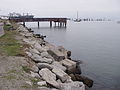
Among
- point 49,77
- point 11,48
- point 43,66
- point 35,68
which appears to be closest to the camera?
point 49,77

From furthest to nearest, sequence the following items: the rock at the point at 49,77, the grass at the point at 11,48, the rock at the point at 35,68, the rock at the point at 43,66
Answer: the grass at the point at 11,48 → the rock at the point at 43,66 → the rock at the point at 35,68 → the rock at the point at 49,77

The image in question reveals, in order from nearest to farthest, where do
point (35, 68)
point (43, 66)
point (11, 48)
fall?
point (35, 68) → point (43, 66) → point (11, 48)

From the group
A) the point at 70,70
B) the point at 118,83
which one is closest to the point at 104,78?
the point at 118,83

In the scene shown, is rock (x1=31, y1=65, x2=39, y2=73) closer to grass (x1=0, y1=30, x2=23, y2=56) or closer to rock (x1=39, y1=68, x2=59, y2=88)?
rock (x1=39, y1=68, x2=59, y2=88)

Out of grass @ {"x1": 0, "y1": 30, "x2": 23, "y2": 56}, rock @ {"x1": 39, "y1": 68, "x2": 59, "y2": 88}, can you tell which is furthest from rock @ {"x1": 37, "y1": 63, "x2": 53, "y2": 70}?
grass @ {"x1": 0, "y1": 30, "x2": 23, "y2": 56}

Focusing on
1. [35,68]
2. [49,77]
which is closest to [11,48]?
[35,68]

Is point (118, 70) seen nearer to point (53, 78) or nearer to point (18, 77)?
point (53, 78)

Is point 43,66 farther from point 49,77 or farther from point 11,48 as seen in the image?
point 11,48

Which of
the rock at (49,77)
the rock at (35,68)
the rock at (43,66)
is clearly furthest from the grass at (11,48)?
the rock at (49,77)

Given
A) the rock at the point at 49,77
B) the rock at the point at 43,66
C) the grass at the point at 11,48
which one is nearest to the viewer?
the rock at the point at 49,77

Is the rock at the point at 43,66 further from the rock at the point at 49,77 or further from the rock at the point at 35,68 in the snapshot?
the rock at the point at 49,77

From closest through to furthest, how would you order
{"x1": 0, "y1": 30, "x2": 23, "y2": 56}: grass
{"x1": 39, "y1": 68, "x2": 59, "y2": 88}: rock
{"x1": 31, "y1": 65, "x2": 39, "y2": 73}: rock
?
{"x1": 39, "y1": 68, "x2": 59, "y2": 88}: rock < {"x1": 31, "y1": 65, "x2": 39, "y2": 73}: rock < {"x1": 0, "y1": 30, "x2": 23, "y2": 56}: grass

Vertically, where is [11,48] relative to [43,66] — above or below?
above

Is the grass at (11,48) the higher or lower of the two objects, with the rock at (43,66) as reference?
higher
